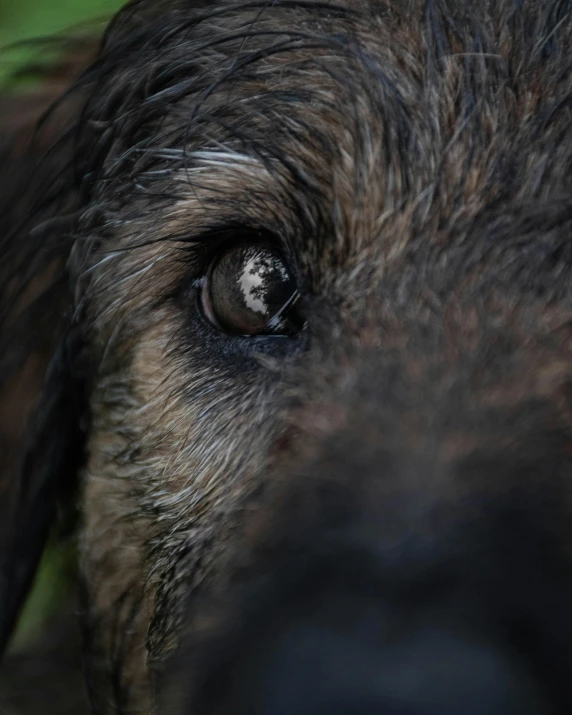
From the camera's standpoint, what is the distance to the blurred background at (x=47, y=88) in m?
2.38

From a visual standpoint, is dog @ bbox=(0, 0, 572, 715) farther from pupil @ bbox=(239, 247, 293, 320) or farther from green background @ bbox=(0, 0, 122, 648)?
green background @ bbox=(0, 0, 122, 648)

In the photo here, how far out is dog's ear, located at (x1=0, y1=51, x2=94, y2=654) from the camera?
2.19 meters

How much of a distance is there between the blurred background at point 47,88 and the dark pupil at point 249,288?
0.74 meters

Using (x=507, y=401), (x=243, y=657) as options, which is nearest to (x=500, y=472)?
(x=507, y=401)

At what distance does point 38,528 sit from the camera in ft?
7.39

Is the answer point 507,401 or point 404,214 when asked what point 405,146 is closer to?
point 404,214

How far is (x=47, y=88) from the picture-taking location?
7.93ft

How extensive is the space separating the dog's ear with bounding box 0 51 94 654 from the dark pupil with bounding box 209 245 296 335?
41cm

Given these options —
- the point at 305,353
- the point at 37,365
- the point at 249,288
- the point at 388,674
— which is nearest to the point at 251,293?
the point at 249,288

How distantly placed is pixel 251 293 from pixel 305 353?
21 centimetres

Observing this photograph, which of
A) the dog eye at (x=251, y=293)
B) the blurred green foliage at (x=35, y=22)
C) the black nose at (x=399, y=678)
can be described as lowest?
the black nose at (x=399, y=678)

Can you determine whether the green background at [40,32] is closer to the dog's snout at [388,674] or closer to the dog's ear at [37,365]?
the dog's ear at [37,365]

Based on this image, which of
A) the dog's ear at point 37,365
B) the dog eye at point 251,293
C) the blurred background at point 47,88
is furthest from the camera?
the blurred background at point 47,88

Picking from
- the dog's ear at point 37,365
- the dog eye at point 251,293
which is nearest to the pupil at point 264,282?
the dog eye at point 251,293
